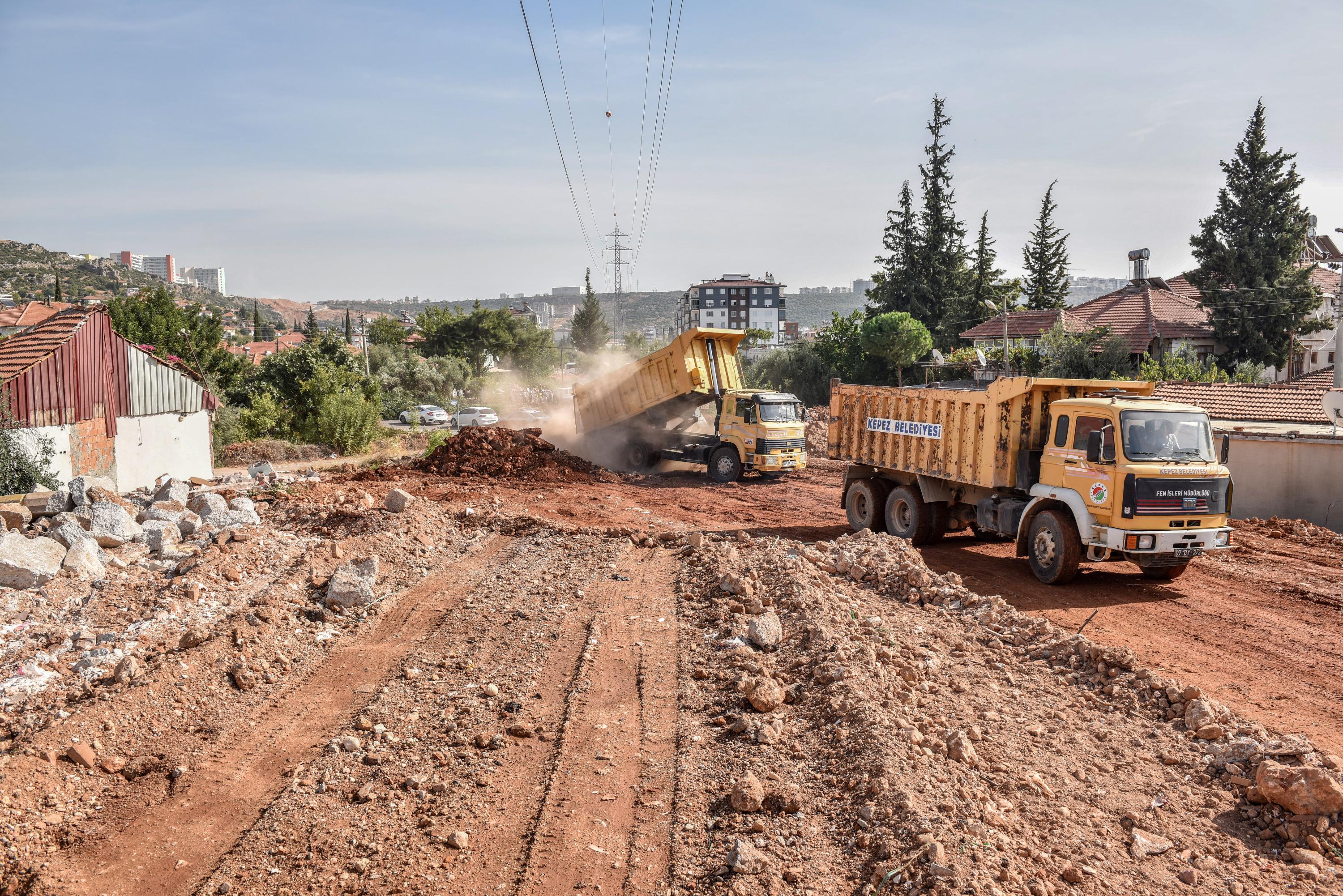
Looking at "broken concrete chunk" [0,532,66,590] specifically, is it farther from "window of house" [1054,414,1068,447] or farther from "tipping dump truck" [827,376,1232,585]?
"window of house" [1054,414,1068,447]

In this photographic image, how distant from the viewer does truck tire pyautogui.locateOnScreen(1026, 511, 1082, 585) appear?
434 inches

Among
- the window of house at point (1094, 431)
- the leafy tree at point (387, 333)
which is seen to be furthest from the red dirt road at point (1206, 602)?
the leafy tree at point (387, 333)

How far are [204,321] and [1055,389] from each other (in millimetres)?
45155

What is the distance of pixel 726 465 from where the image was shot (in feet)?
71.2

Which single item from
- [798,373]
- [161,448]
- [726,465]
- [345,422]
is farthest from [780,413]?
[798,373]

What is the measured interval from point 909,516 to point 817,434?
53.0 feet

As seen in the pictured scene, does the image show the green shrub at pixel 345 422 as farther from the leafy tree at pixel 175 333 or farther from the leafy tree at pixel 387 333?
the leafy tree at pixel 387 333

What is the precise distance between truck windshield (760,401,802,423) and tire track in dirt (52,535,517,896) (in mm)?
13166

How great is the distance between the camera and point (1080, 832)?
5094mm

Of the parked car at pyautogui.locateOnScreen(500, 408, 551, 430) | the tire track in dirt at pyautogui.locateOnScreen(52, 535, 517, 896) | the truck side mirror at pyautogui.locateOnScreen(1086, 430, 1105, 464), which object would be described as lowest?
the tire track in dirt at pyautogui.locateOnScreen(52, 535, 517, 896)

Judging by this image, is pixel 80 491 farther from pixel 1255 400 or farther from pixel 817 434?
pixel 1255 400

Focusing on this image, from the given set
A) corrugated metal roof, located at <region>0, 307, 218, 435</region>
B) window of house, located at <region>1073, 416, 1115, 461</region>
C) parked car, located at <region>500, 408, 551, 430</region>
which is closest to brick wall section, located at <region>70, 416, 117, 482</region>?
corrugated metal roof, located at <region>0, 307, 218, 435</region>

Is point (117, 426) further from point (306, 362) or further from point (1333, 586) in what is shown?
point (1333, 586)

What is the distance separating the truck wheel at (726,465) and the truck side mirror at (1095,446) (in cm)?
1126
